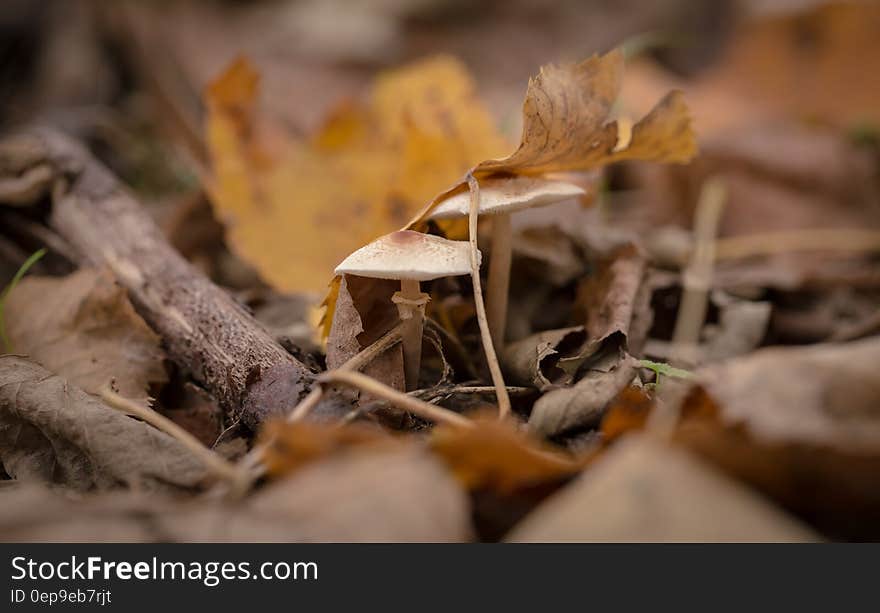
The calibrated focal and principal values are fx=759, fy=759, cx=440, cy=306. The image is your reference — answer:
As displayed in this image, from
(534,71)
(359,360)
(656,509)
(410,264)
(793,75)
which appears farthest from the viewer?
(534,71)

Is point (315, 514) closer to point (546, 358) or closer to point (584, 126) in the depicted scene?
point (546, 358)

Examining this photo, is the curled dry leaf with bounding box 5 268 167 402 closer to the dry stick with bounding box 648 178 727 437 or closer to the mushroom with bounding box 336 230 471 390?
the mushroom with bounding box 336 230 471 390

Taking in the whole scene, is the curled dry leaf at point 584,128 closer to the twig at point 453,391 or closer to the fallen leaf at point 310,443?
the twig at point 453,391

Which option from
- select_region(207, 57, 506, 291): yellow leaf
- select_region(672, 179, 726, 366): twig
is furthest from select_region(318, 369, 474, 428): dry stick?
select_region(207, 57, 506, 291): yellow leaf

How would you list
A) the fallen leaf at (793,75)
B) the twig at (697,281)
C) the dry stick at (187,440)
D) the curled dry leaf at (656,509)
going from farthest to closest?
1. the fallen leaf at (793,75)
2. the twig at (697,281)
3. the dry stick at (187,440)
4. the curled dry leaf at (656,509)

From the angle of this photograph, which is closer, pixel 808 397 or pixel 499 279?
pixel 808 397

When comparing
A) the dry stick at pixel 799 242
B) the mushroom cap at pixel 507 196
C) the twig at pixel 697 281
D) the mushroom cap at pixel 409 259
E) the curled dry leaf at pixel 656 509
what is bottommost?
the dry stick at pixel 799 242

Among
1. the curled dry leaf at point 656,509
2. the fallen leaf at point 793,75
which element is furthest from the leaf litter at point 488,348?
the fallen leaf at point 793,75
